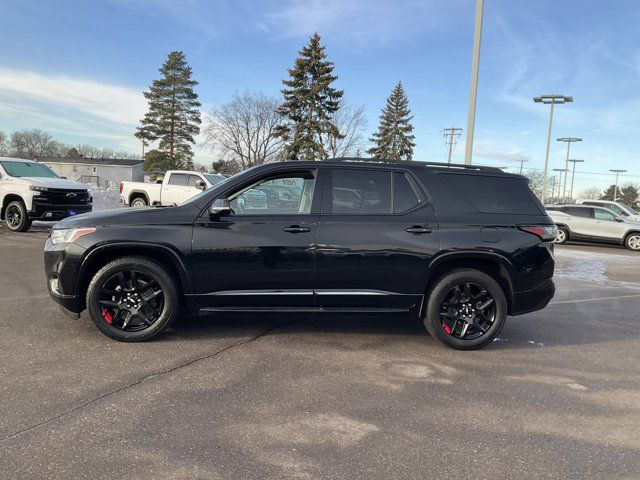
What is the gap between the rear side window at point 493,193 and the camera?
185 inches

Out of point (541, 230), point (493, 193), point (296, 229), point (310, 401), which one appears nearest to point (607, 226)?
point (541, 230)

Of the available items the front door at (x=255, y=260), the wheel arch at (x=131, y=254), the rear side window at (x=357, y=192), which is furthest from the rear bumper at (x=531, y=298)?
the wheel arch at (x=131, y=254)

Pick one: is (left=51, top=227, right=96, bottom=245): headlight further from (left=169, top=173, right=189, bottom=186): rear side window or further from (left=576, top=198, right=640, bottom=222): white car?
(left=576, top=198, right=640, bottom=222): white car

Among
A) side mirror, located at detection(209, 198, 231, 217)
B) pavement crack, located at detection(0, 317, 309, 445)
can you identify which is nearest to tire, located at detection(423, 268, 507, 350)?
pavement crack, located at detection(0, 317, 309, 445)

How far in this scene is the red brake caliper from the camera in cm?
444

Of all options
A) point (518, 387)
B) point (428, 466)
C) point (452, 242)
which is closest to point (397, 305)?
point (452, 242)

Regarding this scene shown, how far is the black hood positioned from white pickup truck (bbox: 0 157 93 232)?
30.6 feet

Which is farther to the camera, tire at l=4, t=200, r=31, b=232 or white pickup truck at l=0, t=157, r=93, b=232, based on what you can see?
tire at l=4, t=200, r=31, b=232

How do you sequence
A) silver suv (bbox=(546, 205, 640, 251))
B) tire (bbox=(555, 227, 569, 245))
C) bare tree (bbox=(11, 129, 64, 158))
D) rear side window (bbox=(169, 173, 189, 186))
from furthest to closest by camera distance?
bare tree (bbox=(11, 129, 64, 158)), rear side window (bbox=(169, 173, 189, 186)), tire (bbox=(555, 227, 569, 245)), silver suv (bbox=(546, 205, 640, 251))

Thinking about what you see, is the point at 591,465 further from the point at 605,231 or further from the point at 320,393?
the point at 605,231

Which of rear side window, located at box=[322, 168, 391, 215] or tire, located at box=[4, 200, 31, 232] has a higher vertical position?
rear side window, located at box=[322, 168, 391, 215]

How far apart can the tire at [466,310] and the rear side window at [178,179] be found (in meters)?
15.0

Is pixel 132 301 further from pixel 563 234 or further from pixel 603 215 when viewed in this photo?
pixel 603 215

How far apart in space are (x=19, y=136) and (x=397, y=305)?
410 ft
